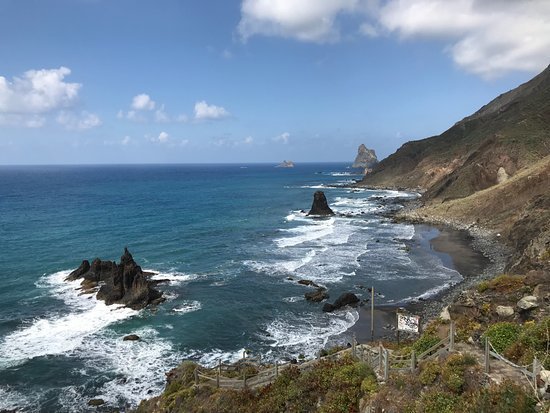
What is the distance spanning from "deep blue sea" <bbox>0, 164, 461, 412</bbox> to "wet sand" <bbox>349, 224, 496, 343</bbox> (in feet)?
4.72

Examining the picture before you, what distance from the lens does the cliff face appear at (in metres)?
56.0

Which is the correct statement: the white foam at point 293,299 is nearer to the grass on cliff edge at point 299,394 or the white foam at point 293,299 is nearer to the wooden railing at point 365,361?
the wooden railing at point 365,361

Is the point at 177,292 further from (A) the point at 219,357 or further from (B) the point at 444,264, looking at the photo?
(B) the point at 444,264

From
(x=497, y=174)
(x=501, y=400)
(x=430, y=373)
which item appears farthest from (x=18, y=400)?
(x=497, y=174)

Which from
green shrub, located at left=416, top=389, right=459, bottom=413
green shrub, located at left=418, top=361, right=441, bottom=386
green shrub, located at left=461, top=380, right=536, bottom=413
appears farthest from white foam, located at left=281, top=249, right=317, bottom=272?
green shrub, located at left=461, top=380, right=536, bottom=413

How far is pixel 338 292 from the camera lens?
45125mm

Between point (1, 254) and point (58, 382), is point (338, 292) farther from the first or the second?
point (1, 254)

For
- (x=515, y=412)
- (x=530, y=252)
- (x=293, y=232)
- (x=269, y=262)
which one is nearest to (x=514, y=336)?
(x=515, y=412)

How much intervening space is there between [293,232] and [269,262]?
22495 mm

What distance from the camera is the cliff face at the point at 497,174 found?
55969mm

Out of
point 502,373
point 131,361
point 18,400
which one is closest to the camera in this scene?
point 502,373

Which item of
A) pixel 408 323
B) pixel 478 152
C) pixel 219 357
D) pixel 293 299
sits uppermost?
pixel 478 152

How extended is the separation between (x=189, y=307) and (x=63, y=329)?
1129cm

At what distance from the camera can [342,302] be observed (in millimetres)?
41469
